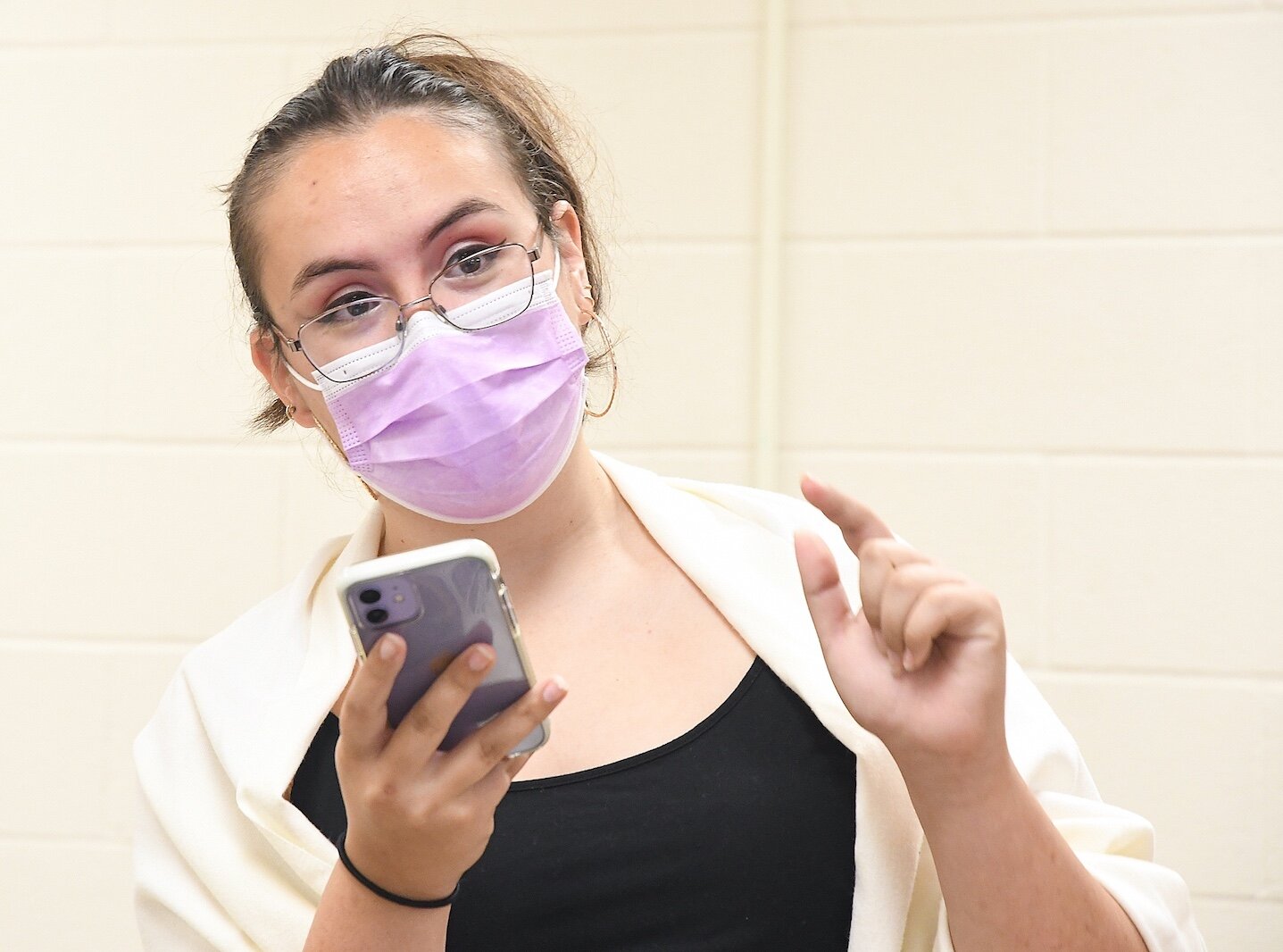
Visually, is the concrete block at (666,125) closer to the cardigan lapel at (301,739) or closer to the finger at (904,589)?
the cardigan lapel at (301,739)

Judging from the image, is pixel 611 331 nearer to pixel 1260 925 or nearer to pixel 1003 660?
pixel 1003 660

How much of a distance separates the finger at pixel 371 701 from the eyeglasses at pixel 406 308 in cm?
35

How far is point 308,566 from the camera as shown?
46.5 inches

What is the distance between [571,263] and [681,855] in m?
0.52

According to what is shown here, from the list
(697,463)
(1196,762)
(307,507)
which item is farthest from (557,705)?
(1196,762)

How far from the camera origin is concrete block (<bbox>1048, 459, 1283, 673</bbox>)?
1585mm

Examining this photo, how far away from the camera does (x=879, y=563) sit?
757mm

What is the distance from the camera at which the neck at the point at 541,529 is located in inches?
41.9

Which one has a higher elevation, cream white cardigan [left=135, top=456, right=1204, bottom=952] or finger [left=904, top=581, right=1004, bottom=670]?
finger [left=904, top=581, right=1004, bottom=670]

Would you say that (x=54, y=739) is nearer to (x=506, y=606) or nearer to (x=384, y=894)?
(x=384, y=894)

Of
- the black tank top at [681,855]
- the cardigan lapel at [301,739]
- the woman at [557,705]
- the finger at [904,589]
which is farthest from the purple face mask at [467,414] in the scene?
the finger at [904,589]

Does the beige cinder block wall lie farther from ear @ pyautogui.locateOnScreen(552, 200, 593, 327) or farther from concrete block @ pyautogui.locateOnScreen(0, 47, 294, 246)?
ear @ pyautogui.locateOnScreen(552, 200, 593, 327)

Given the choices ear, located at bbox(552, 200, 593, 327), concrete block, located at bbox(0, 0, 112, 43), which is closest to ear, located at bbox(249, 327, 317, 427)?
ear, located at bbox(552, 200, 593, 327)

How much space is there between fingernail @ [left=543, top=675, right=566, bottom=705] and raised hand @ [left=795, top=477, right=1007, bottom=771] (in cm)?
20
